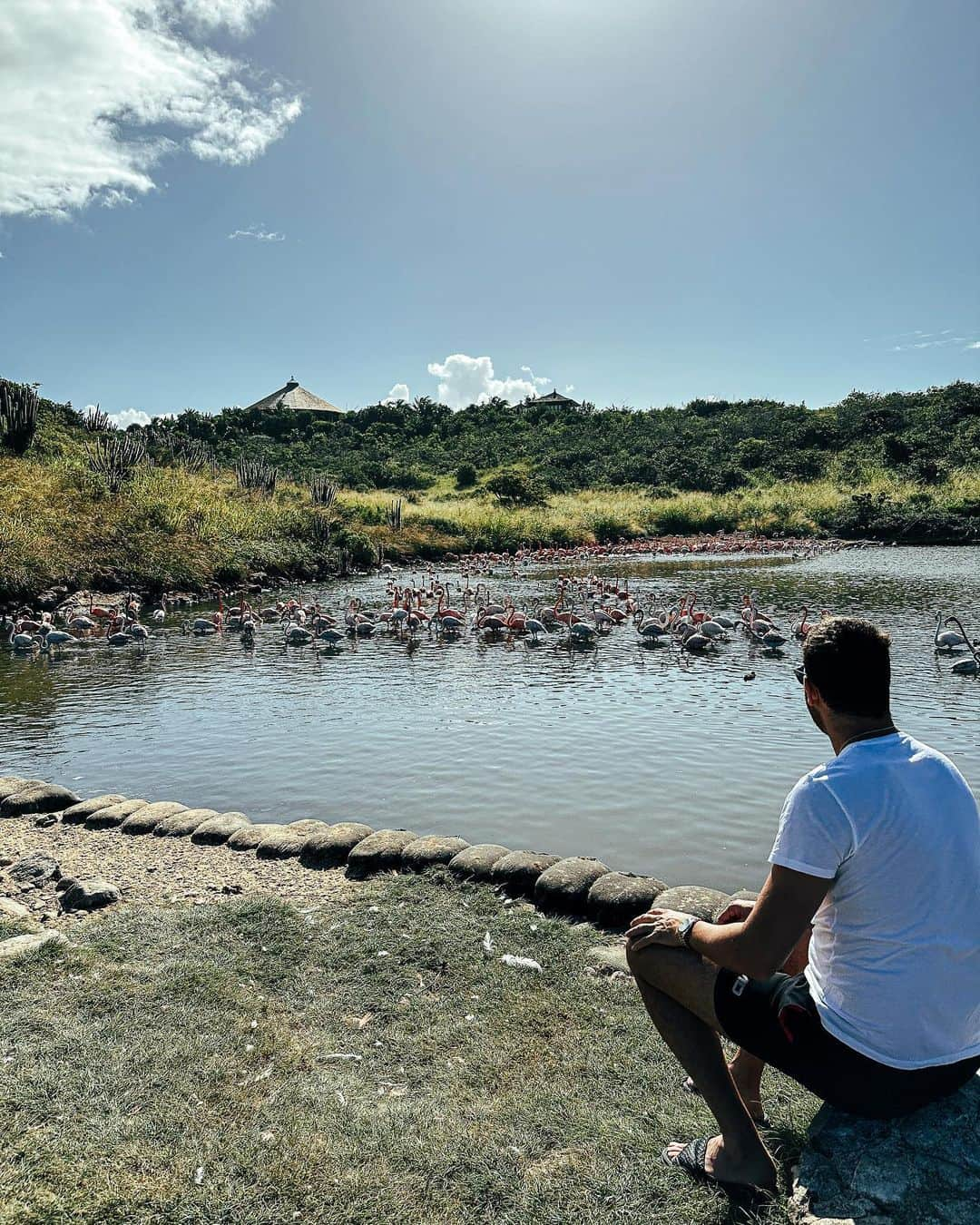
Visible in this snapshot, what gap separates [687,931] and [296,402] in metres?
81.3

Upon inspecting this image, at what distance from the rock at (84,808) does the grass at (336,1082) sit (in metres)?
Result: 2.47

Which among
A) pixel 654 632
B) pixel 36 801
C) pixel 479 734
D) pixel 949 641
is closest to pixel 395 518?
pixel 654 632

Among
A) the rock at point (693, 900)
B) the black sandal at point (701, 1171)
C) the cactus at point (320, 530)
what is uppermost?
the cactus at point (320, 530)

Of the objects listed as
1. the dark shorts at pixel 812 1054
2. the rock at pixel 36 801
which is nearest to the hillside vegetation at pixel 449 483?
the rock at pixel 36 801

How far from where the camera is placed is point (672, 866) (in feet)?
19.8

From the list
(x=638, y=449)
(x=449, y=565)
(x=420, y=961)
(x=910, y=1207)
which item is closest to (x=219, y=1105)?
(x=420, y=961)

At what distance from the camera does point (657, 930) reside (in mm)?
2781

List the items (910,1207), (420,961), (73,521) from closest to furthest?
(910,1207)
(420,961)
(73,521)

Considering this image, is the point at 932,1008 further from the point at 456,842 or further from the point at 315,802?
the point at 315,802

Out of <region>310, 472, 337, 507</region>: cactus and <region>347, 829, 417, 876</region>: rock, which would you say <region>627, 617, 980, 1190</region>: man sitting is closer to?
<region>347, 829, 417, 876</region>: rock

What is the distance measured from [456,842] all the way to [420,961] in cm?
153

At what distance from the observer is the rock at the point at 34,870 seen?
5863 mm

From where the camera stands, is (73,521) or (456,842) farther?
(73,521)

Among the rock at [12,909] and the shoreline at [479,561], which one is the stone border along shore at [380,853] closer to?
the rock at [12,909]
